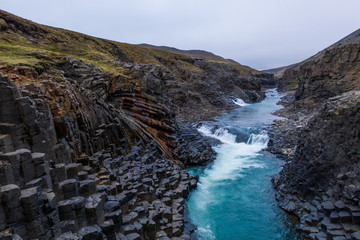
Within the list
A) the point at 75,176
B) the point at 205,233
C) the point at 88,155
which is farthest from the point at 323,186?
the point at 88,155

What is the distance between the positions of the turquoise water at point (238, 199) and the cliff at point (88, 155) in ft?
4.86

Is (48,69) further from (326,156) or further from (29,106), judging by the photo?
(326,156)

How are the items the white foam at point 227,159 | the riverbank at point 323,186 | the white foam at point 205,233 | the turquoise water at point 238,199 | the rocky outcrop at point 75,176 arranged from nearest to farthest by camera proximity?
the rocky outcrop at point 75,176
the riverbank at point 323,186
the white foam at point 205,233
the turquoise water at point 238,199
the white foam at point 227,159

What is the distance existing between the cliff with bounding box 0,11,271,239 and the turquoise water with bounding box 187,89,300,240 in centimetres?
148

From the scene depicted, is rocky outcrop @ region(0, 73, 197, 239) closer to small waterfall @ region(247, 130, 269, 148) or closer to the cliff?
the cliff

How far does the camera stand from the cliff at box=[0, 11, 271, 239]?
8.48 metres

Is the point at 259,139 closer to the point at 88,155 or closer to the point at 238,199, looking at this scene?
the point at 238,199

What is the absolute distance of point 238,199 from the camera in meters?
19.5

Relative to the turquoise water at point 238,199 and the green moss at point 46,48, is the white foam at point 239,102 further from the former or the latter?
the turquoise water at point 238,199

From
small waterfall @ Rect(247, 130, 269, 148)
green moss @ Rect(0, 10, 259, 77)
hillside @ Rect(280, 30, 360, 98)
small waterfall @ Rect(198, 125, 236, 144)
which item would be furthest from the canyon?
hillside @ Rect(280, 30, 360, 98)

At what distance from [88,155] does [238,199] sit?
1231cm

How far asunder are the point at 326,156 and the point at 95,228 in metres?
15.5

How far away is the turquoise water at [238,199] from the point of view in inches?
606

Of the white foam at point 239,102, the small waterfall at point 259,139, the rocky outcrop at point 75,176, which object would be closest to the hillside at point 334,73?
the white foam at point 239,102
